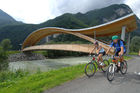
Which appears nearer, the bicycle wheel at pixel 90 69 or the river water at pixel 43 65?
the bicycle wheel at pixel 90 69

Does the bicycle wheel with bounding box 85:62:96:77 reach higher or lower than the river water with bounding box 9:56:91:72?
higher

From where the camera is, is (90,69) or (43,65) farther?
(43,65)

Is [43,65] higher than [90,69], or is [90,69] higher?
[90,69]

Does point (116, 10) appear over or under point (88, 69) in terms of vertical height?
over

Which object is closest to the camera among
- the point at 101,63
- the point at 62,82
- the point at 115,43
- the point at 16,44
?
the point at 62,82

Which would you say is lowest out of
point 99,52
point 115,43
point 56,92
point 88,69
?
point 56,92

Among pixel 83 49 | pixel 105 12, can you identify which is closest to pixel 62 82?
pixel 83 49

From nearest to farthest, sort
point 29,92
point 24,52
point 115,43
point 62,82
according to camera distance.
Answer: point 29,92
point 62,82
point 115,43
point 24,52

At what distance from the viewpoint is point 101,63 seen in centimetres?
484

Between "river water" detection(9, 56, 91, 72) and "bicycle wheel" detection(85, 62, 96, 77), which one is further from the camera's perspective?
"river water" detection(9, 56, 91, 72)

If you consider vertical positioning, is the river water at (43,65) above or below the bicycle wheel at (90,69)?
below

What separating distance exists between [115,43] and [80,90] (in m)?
2.59

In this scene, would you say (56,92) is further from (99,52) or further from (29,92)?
(99,52)

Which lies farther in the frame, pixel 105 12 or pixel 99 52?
pixel 105 12
